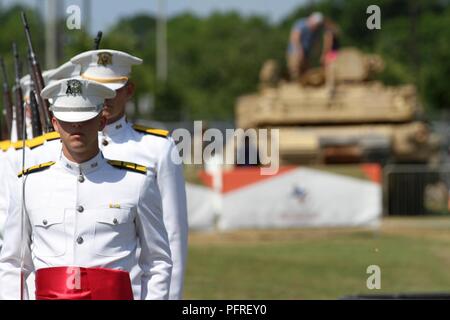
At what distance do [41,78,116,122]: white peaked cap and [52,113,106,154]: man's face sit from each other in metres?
0.02

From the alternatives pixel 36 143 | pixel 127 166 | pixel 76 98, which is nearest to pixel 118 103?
pixel 36 143

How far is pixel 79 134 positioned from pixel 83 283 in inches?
27.1

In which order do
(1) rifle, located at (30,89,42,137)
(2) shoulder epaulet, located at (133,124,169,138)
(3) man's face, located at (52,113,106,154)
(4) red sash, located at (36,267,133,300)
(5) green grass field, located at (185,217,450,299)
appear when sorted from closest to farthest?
(4) red sash, located at (36,267,133,300) → (3) man's face, located at (52,113,106,154) → (2) shoulder epaulet, located at (133,124,169,138) → (1) rifle, located at (30,89,42,137) → (5) green grass field, located at (185,217,450,299)

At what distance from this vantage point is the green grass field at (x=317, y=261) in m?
15.8

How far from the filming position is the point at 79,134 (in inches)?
244

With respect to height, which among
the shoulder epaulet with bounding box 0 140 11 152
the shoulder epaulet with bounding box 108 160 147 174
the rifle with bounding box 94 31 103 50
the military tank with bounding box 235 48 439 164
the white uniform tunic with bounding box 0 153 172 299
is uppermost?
the rifle with bounding box 94 31 103 50

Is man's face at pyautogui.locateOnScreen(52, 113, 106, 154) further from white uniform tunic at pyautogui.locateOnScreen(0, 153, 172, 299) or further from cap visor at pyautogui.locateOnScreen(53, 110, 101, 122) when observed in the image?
white uniform tunic at pyautogui.locateOnScreen(0, 153, 172, 299)

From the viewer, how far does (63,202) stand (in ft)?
20.9

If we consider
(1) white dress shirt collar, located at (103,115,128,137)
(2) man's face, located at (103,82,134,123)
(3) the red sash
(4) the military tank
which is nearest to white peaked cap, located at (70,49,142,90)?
(2) man's face, located at (103,82,134,123)

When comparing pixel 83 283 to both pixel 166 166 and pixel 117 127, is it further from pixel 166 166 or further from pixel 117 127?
pixel 117 127

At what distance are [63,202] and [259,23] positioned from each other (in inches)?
4367

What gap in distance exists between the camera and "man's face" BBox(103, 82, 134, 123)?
7.79m
